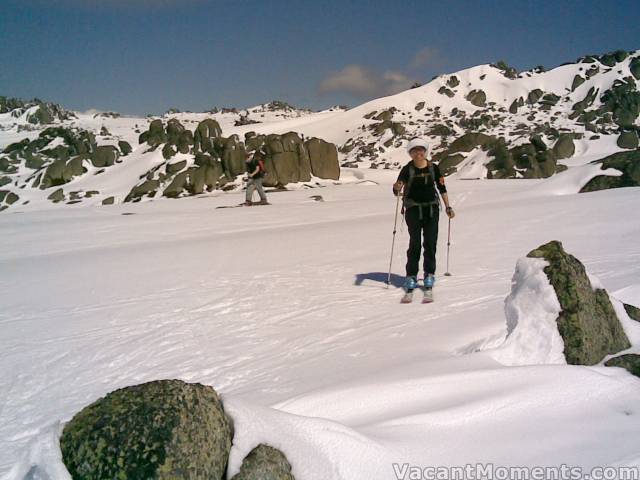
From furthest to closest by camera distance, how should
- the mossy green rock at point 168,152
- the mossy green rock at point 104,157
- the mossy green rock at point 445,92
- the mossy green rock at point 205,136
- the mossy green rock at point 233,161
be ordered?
the mossy green rock at point 445,92
the mossy green rock at point 104,157
the mossy green rock at point 205,136
the mossy green rock at point 168,152
the mossy green rock at point 233,161

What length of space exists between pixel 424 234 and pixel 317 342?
7.91 feet

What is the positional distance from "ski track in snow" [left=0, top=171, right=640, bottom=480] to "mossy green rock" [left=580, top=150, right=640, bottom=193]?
452 centimetres

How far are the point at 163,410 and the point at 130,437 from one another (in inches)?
6.7

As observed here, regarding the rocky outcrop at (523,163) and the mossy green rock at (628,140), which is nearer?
the rocky outcrop at (523,163)

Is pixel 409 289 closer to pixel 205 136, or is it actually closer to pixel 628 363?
pixel 628 363

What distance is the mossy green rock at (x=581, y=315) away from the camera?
393 centimetres

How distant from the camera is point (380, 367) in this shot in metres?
4.25

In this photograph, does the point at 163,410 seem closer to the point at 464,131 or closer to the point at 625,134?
the point at 625,134

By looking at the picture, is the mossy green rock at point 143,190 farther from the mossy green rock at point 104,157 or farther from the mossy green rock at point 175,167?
the mossy green rock at point 104,157

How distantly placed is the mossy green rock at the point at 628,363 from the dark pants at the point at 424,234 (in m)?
2.96

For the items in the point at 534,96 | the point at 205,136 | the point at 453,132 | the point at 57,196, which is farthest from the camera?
the point at 534,96

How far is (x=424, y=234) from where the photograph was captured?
6.65m

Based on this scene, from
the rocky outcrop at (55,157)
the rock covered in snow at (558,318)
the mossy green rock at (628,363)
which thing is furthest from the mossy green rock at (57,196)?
the mossy green rock at (628,363)

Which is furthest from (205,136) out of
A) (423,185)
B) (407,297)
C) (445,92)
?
(445,92)
